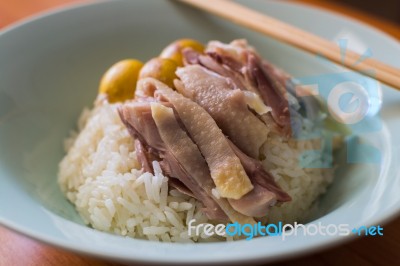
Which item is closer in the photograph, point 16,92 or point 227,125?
point 227,125

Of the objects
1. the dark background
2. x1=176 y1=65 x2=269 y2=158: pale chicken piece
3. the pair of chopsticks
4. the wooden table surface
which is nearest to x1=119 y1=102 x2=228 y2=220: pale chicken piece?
x1=176 y1=65 x2=269 y2=158: pale chicken piece

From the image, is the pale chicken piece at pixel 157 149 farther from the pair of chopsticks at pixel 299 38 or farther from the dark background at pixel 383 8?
the dark background at pixel 383 8

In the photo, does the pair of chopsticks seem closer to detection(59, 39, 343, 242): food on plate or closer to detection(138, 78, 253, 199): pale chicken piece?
detection(59, 39, 343, 242): food on plate

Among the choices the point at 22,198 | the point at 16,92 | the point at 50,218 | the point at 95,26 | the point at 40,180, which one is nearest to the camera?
the point at 50,218

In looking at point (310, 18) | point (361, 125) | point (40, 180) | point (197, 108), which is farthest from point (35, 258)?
point (310, 18)

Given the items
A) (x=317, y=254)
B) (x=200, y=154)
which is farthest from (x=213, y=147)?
(x=317, y=254)

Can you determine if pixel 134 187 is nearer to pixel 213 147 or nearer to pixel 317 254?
pixel 213 147

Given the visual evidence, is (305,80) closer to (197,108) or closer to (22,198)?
(197,108)
